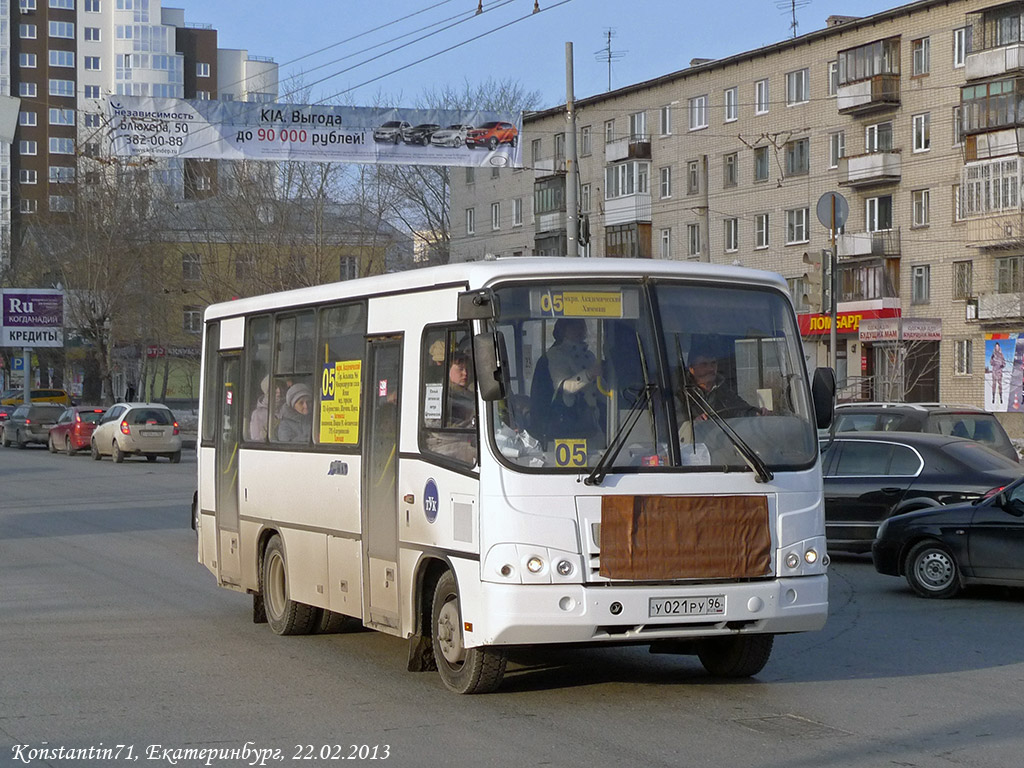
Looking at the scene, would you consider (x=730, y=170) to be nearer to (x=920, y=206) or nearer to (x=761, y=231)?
(x=761, y=231)

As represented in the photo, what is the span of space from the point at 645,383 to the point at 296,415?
11.3ft

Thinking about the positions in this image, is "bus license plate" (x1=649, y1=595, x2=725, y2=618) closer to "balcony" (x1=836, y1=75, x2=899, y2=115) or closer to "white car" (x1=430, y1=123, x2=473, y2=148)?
"white car" (x1=430, y1=123, x2=473, y2=148)

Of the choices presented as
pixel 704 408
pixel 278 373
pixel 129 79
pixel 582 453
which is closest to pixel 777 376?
pixel 704 408

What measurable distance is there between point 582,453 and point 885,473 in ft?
29.8

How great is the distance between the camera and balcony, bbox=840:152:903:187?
185 feet

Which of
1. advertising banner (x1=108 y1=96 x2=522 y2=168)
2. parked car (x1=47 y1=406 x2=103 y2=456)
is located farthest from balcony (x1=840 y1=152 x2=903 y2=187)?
advertising banner (x1=108 y1=96 x2=522 y2=168)

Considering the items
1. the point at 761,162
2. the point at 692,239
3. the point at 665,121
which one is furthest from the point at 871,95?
the point at 665,121

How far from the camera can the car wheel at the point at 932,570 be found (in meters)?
13.3

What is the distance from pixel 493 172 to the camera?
254 feet

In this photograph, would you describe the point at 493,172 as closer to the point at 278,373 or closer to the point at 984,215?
the point at 984,215

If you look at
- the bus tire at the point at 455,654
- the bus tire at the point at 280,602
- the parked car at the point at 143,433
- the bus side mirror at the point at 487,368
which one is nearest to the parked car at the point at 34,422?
the parked car at the point at 143,433

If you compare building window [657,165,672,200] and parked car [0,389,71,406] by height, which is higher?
building window [657,165,672,200]

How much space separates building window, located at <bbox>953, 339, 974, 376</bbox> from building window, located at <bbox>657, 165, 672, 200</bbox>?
55.7 ft

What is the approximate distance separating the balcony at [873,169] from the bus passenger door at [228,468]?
1876 inches
